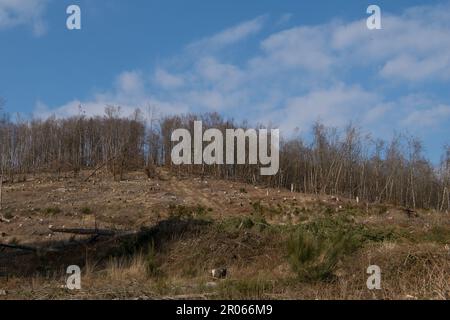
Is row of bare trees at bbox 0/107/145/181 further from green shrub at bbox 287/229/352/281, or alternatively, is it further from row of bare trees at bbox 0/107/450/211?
green shrub at bbox 287/229/352/281

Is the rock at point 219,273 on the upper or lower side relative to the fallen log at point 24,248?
upper

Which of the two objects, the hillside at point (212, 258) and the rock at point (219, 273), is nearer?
the hillside at point (212, 258)

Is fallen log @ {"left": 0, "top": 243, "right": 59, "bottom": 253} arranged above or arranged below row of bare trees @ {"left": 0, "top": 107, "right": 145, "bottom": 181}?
below

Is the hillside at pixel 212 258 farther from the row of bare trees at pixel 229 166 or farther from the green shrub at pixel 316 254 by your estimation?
the row of bare trees at pixel 229 166

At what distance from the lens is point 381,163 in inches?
2128

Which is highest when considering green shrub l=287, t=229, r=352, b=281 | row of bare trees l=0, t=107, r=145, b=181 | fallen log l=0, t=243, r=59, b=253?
row of bare trees l=0, t=107, r=145, b=181

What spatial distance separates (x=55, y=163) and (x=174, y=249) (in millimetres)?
42879

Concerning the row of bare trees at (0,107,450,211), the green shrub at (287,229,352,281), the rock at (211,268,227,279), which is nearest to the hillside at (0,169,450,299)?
the green shrub at (287,229,352,281)

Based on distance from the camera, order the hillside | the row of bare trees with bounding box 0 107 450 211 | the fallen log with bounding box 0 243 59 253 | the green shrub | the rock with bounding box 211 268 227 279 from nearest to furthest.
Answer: the hillside, the green shrub, the rock with bounding box 211 268 227 279, the fallen log with bounding box 0 243 59 253, the row of bare trees with bounding box 0 107 450 211

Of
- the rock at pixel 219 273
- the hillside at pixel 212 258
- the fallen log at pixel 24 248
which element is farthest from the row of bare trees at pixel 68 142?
the rock at pixel 219 273

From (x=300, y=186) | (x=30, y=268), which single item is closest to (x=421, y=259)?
(x=30, y=268)

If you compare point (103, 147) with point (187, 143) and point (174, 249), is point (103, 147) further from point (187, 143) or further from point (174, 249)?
point (174, 249)

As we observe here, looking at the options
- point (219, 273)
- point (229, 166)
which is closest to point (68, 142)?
point (229, 166)

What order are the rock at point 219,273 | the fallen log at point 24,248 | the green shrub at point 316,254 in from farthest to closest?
the fallen log at point 24,248
the rock at point 219,273
the green shrub at point 316,254
